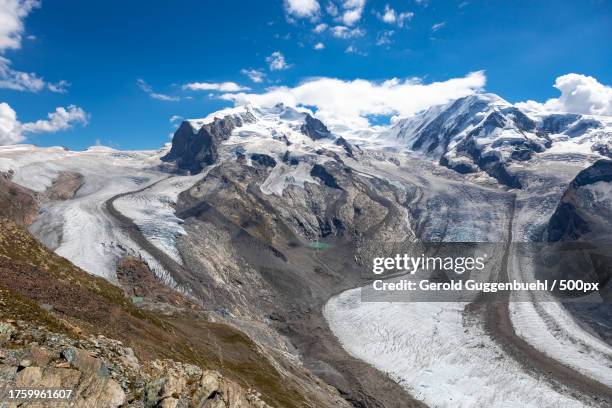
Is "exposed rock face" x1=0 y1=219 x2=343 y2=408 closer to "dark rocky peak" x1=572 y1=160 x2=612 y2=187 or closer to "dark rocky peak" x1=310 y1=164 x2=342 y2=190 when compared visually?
"dark rocky peak" x1=310 y1=164 x2=342 y2=190

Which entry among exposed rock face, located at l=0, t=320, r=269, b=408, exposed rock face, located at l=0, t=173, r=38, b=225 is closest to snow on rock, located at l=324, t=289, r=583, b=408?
exposed rock face, located at l=0, t=320, r=269, b=408

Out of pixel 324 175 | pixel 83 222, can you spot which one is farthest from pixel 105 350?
pixel 324 175

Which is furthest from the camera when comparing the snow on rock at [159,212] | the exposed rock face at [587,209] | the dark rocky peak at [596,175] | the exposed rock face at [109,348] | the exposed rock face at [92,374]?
the dark rocky peak at [596,175]

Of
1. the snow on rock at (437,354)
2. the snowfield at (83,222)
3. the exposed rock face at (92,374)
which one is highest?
the snowfield at (83,222)

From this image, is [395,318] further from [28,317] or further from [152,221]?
[28,317]

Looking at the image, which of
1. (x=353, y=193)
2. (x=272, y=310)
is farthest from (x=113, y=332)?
(x=353, y=193)

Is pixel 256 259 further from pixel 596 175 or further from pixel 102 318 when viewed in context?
pixel 596 175

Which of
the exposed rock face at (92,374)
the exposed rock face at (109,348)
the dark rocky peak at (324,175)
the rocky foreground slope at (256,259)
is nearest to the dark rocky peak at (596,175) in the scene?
the rocky foreground slope at (256,259)

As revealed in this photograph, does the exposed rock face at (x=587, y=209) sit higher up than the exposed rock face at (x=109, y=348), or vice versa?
the exposed rock face at (x=587, y=209)

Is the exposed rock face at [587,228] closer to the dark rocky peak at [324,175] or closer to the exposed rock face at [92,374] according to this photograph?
the dark rocky peak at [324,175]
